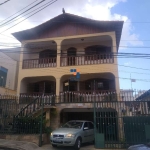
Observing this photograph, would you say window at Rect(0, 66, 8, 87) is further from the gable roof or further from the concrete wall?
the gable roof

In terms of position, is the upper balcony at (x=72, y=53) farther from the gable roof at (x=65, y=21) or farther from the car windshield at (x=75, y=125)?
the car windshield at (x=75, y=125)

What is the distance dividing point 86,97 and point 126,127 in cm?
402

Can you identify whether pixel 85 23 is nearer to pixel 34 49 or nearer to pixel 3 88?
pixel 34 49

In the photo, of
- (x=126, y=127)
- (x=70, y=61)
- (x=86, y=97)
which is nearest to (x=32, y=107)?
(x=86, y=97)

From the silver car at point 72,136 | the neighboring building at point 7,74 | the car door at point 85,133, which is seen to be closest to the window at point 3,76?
the neighboring building at point 7,74

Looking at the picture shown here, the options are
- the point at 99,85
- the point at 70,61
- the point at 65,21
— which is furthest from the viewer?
the point at 65,21

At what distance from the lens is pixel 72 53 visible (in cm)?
1434

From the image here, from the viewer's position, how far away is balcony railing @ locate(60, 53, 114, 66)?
12797 millimetres

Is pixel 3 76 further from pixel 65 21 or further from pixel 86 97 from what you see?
pixel 86 97

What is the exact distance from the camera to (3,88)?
15.2m

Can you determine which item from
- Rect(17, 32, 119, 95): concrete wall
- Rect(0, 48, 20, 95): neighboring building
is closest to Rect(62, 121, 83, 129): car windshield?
Rect(17, 32, 119, 95): concrete wall

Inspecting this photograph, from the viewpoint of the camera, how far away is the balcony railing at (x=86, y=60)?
12.8 metres

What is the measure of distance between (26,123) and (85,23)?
30.9 feet

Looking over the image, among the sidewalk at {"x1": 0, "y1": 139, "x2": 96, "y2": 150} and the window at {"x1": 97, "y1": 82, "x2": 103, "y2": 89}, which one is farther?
the window at {"x1": 97, "y1": 82, "x2": 103, "y2": 89}
